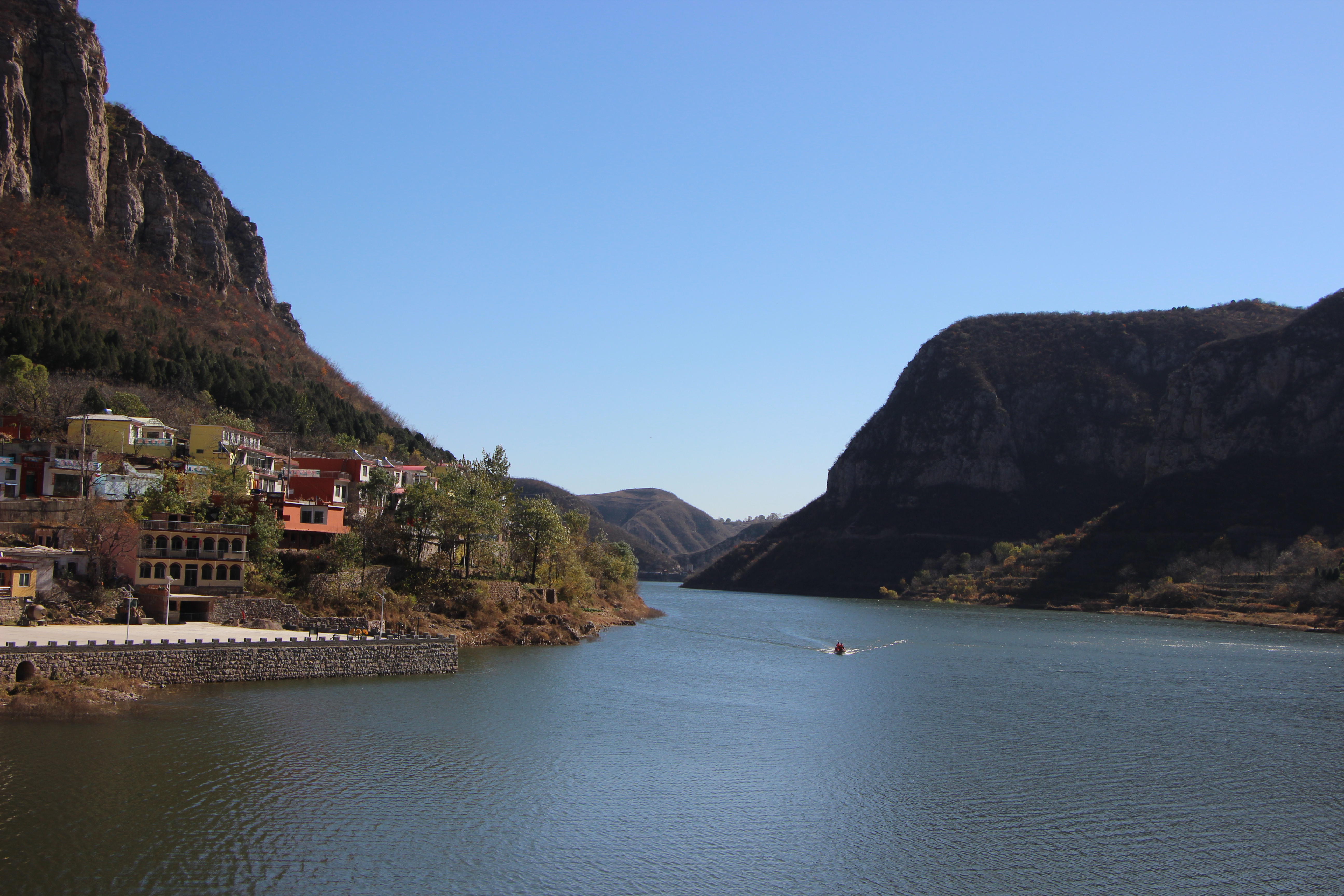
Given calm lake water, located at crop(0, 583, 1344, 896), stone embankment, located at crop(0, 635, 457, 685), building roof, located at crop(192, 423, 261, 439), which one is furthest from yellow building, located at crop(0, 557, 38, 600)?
building roof, located at crop(192, 423, 261, 439)

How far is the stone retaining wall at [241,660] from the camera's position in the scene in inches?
1640

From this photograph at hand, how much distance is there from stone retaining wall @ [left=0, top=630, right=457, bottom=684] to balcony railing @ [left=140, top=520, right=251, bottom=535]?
13484 millimetres

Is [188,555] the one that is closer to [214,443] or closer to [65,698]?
[65,698]

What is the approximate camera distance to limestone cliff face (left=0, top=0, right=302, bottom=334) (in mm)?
115438

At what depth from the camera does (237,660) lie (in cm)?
4803

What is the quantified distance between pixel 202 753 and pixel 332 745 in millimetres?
4505

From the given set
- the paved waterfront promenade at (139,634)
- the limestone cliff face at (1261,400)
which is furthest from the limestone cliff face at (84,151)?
the limestone cliff face at (1261,400)

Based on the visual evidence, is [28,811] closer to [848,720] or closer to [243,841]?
[243,841]

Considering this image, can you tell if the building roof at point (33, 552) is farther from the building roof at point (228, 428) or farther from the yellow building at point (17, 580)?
the building roof at point (228, 428)

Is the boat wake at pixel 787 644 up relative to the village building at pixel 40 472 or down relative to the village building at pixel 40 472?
down

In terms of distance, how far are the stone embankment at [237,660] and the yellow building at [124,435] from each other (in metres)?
36.1

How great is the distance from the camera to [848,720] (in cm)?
4897

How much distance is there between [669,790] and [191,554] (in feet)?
131

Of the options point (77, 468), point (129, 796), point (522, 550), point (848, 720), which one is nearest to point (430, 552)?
point (522, 550)
